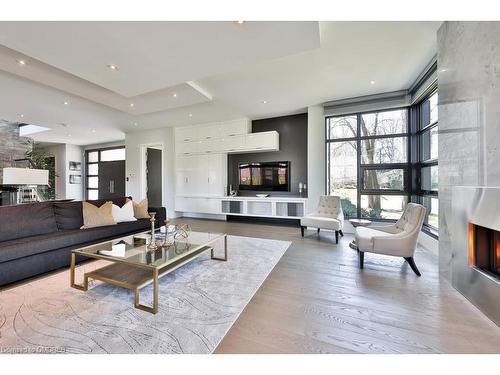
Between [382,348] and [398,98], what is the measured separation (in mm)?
4355

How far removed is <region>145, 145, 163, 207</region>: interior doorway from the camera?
694 centimetres

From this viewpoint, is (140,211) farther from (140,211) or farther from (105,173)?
(105,173)

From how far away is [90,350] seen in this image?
4.20 ft

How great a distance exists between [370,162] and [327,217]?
5.16 feet

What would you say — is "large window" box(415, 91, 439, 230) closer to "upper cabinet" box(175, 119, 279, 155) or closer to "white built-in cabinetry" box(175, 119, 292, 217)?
"white built-in cabinetry" box(175, 119, 292, 217)

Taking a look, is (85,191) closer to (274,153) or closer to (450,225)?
(274,153)

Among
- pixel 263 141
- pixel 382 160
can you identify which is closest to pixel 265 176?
pixel 263 141

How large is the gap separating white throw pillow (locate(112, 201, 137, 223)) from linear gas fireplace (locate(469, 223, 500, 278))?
4325mm

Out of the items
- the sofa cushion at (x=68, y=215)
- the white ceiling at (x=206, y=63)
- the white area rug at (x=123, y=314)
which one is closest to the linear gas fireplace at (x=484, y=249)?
the white area rug at (x=123, y=314)

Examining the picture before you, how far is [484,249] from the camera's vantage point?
6.23ft

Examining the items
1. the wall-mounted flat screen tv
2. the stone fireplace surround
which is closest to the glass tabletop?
the stone fireplace surround

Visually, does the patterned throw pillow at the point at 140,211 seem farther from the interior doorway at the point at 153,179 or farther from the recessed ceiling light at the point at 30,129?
the recessed ceiling light at the point at 30,129

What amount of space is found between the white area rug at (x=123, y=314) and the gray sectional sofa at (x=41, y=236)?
166 mm
